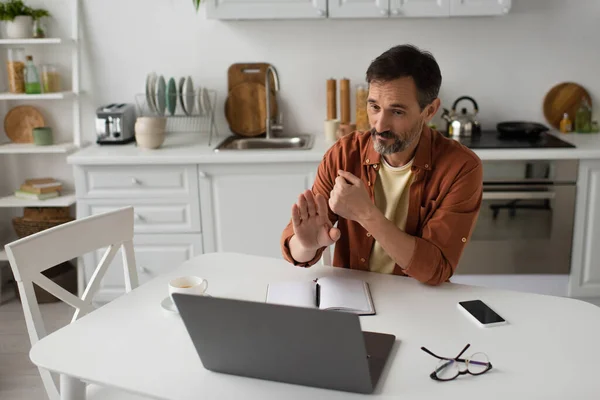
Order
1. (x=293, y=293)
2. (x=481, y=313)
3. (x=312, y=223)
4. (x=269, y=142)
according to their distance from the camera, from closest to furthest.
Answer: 1. (x=481, y=313)
2. (x=293, y=293)
3. (x=312, y=223)
4. (x=269, y=142)

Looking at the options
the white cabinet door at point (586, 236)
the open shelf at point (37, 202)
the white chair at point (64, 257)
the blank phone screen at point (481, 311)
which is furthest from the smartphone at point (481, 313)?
the open shelf at point (37, 202)

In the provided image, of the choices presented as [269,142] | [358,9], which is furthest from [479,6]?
[269,142]

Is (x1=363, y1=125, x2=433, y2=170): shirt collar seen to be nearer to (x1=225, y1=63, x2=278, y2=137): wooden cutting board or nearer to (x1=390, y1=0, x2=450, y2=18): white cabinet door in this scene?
(x1=390, y1=0, x2=450, y2=18): white cabinet door

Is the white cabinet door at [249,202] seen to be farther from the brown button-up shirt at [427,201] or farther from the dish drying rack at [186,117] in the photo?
the brown button-up shirt at [427,201]

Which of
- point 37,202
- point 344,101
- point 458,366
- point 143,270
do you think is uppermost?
point 344,101

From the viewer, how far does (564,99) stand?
364 centimetres

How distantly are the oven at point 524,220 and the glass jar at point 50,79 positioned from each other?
92.2 inches

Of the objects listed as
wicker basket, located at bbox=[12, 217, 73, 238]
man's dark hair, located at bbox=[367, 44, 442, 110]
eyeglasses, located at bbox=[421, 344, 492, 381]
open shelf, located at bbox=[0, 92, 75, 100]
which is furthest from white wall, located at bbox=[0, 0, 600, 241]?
eyeglasses, located at bbox=[421, 344, 492, 381]

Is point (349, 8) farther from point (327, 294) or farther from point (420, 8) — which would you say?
point (327, 294)

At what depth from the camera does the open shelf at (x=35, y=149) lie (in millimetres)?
3504

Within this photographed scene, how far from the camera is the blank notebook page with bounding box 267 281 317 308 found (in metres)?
1.60

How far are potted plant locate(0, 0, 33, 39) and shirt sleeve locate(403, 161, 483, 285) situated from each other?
8.59 feet

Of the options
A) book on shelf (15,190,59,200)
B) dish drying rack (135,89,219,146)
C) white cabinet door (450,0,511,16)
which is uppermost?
white cabinet door (450,0,511,16)

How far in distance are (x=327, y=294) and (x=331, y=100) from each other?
82.8 inches
